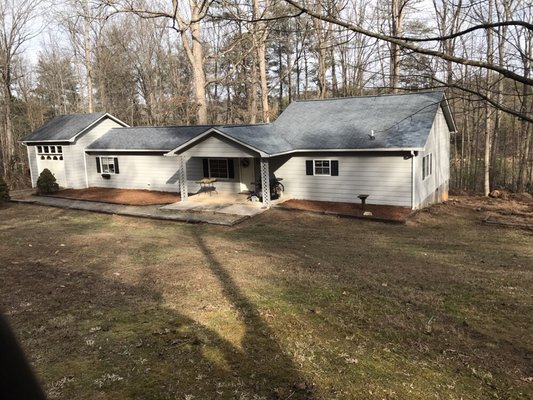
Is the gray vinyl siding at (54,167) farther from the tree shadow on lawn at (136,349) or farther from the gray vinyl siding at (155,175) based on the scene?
the tree shadow on lawn at (136,349)

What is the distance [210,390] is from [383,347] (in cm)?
240

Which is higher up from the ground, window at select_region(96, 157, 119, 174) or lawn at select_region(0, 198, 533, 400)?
window at select_region(96, 157, 119, 174)

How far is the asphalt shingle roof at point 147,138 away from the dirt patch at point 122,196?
244 centimetres

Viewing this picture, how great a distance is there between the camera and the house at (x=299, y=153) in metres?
17.1

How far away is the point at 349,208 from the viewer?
17297 millimetres

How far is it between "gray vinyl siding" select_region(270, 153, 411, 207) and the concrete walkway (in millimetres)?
4027

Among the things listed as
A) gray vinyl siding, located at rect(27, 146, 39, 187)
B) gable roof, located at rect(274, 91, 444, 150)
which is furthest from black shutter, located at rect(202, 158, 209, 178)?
gray vinyl siding, located at rect(27, 146, 39, 187)

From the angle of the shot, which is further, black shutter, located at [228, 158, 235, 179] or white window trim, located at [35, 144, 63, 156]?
white window trim, located at [35, 144, 63, 156]

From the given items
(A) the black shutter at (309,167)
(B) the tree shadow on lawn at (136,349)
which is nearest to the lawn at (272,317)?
(B) the tree shadow on lawn at (136,349)

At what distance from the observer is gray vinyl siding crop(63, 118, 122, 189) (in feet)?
79.8

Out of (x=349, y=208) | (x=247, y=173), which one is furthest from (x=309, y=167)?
(x=247, y=173)

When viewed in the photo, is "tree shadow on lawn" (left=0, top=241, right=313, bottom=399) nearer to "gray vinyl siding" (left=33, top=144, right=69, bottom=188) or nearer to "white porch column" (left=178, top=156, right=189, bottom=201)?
"white porch column" (left=178, top=156, right=189, bottom=201)

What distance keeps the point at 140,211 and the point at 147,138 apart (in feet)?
23.5

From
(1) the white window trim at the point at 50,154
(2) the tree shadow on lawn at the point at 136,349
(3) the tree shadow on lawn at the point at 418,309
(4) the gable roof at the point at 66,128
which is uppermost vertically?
(4) the gable roof at the point at 66,128
